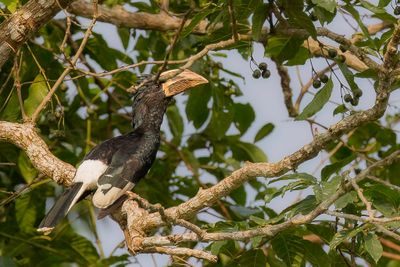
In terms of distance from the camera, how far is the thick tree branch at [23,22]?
438 cm

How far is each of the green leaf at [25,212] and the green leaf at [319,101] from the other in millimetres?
2121

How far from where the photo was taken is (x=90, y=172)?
4.58m

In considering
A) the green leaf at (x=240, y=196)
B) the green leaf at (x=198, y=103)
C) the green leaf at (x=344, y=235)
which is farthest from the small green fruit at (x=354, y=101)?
the green leaf at (x=240, y=196)

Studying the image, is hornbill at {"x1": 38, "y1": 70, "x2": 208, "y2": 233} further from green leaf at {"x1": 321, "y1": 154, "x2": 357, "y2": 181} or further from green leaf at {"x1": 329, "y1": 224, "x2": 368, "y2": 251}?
green leaf at {"x1": 329, "y1": 224, "x2": 368, "y2": 251}

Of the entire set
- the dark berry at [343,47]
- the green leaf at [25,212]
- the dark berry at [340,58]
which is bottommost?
the green leaf at [25,212]

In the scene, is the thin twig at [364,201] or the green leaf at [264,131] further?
the green leaf at [264,131]

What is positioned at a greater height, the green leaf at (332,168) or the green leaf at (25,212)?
the green leaf at (332,168)

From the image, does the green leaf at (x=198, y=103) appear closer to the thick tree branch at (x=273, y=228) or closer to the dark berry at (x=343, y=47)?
the dark berry at (x=343, y=47)

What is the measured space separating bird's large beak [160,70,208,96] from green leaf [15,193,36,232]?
3.38 feet

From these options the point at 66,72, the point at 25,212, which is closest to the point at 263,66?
the point at 66,72

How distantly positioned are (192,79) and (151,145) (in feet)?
1.47

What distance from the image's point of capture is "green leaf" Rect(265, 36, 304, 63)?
4.70m

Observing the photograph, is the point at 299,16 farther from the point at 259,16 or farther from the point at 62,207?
the point at 62,207

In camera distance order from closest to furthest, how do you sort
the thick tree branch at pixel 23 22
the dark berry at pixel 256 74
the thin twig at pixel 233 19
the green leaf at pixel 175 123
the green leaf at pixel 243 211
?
the thin twig at pixel 233 19 → the thick tree branch at pixel 23 22 → the dark berry at pixel 256 74 → the green leaf at pixel 243 211 → the green leaf at pixel 175 123
